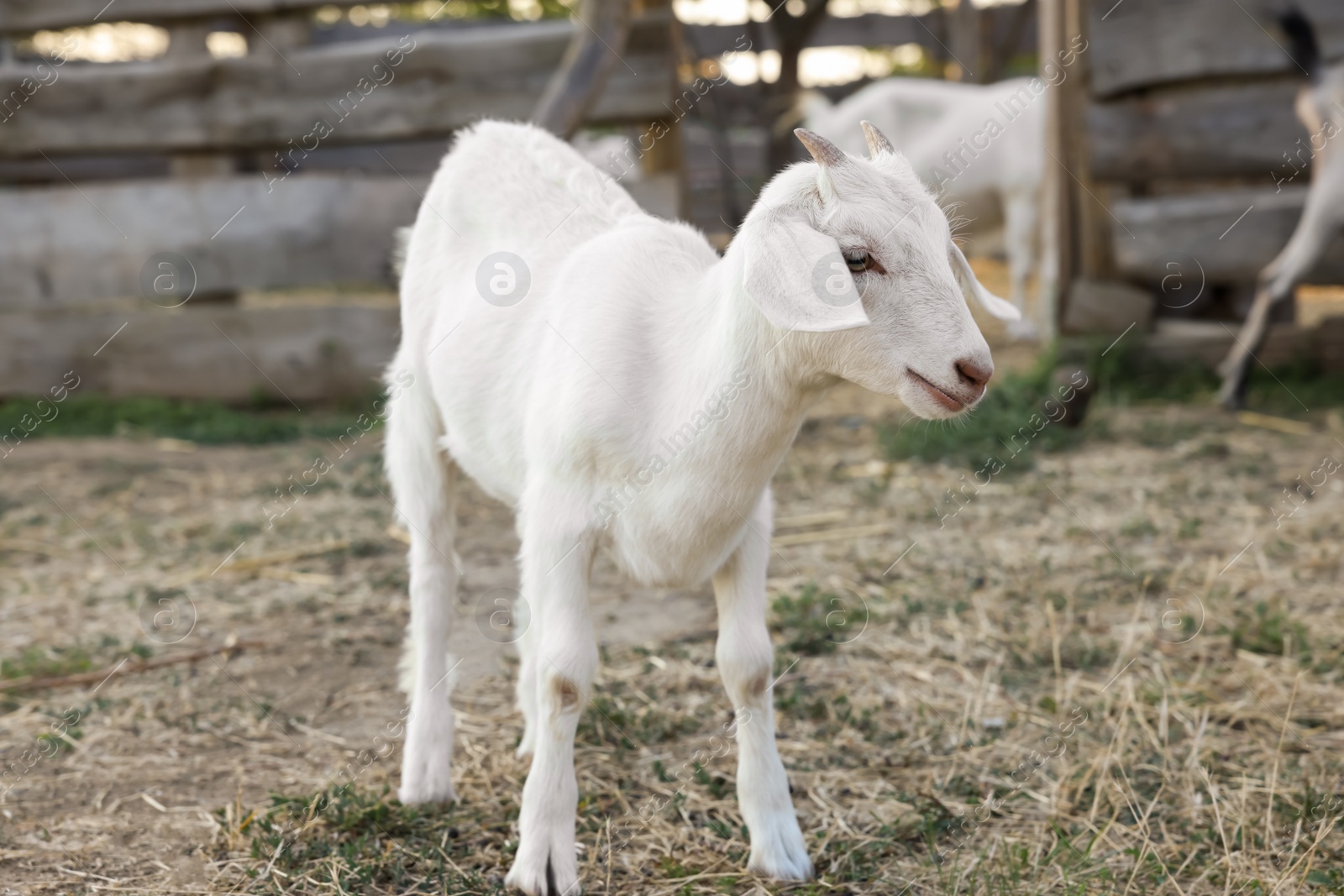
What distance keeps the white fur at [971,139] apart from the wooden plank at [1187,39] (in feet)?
4.94

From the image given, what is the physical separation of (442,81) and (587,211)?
13.4ft

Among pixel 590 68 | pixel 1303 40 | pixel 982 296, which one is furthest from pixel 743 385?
pixel 1303 40

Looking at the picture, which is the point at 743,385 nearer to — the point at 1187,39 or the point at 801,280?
the point at 801,280

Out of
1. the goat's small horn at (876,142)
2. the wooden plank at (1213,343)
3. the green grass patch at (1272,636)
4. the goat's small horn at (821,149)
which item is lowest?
the wooden plank at (1213,343)

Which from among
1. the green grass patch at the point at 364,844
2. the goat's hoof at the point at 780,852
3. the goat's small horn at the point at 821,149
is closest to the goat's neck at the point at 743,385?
the goat's small horn at the point at 821,149

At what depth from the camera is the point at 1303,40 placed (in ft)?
19.5

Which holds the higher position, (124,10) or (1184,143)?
(124,10)

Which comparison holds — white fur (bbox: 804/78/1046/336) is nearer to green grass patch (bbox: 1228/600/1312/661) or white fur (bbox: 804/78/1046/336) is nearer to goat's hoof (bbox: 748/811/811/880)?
green grass patch (bbox: 1228/600/1312/661)

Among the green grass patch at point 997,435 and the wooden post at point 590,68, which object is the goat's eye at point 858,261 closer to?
the green grass patch at point 997,435

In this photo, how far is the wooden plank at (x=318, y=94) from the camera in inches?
259

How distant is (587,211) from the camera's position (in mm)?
2943

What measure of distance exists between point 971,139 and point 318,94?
13.7 ft

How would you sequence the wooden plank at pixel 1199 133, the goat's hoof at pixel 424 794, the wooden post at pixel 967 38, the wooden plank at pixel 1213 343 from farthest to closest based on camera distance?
1. the wooden post at pixel 967 38
2. the wooden plank at pixel 1213 343
3. the wooden plank at pixel 1199 133
4. the goat's hoof at pixel 424 794

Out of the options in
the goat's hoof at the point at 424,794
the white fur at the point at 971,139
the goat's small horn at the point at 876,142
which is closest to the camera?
the goat's small horn at the point at 876,142
